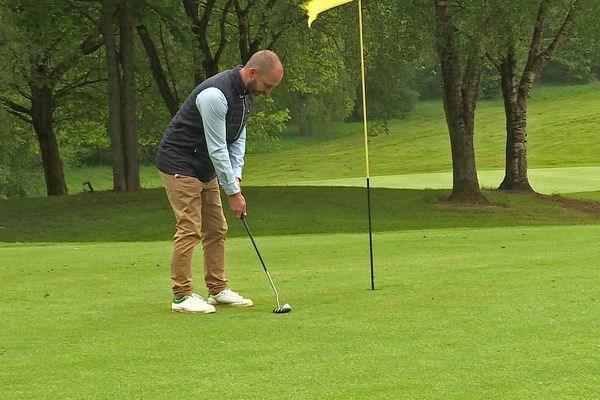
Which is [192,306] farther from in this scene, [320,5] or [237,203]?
[320,5]

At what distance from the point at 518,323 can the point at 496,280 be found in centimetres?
245

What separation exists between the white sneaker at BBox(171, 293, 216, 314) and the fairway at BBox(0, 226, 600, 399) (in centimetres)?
17

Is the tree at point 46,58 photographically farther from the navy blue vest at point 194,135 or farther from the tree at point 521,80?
the navy blue vest at point 194,135

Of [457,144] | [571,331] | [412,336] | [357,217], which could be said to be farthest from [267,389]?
[457,144]

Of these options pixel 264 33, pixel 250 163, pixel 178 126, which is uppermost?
pixel 264 33

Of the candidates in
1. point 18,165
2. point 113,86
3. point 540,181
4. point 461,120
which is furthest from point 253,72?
point 18,165

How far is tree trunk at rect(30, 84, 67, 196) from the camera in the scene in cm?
3588

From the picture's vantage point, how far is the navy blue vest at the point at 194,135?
741 centimetres

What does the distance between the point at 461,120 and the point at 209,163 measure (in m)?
20.1

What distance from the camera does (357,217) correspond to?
24594 millimetres

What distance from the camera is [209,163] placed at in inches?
302

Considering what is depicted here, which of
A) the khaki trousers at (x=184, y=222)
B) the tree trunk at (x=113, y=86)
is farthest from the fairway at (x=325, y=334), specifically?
the tree trunk at (x=113, y=86)

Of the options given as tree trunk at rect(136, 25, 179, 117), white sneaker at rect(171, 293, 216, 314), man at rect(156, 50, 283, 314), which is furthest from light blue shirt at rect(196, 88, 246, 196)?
tree trunk at rect(136, 25, 179, 117)

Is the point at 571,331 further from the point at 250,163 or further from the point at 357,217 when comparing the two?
the point at 250,163
